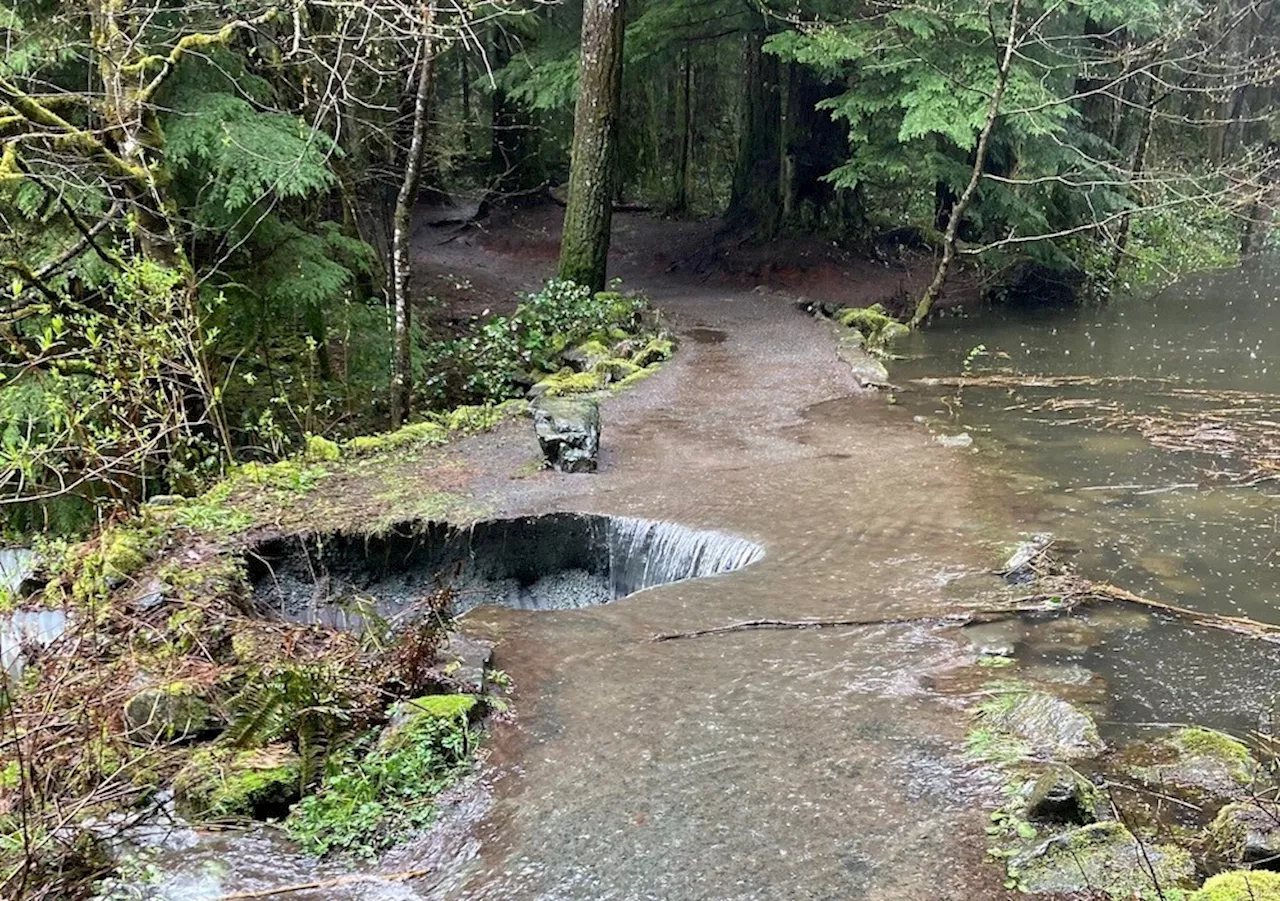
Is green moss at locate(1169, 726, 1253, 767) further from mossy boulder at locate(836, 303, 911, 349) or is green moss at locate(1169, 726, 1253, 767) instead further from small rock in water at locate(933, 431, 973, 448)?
mossy boulder at locate(836, 303, 911, 349)

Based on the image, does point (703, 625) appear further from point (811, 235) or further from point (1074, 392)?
point (811, 235)

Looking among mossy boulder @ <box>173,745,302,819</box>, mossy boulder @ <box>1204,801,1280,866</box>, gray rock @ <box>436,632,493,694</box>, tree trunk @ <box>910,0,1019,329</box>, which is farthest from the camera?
tree trunk @ <box>910,0,1019,329</box>

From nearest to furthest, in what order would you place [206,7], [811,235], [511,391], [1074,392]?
[206,7] < [1074,392] < [511,391] < [811,235]

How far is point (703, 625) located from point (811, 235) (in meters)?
14.2

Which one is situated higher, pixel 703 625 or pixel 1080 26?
pixel 1080 26

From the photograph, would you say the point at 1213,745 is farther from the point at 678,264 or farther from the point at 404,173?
the point at 678,264

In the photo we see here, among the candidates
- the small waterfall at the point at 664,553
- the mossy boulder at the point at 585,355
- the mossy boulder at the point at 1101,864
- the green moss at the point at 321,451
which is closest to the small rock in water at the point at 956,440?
the small waterfall at the point at 664,553

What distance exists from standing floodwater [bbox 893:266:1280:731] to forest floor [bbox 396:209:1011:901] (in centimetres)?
70

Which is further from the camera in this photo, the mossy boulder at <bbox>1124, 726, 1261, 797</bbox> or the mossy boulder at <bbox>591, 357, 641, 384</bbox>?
the mossy boulder at <bbox>591, 357, 641, 384</bbox>

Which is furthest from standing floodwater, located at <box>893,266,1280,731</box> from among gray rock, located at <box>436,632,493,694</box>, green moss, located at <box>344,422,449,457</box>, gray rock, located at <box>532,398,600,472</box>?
green moss, located at <box>344,422,449,457</box>

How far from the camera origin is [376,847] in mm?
4574

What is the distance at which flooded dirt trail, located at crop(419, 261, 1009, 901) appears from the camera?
4.25m

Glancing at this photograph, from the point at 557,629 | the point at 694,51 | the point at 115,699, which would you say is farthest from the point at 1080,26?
the point at 115,699

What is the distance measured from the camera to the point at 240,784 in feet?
16.0
